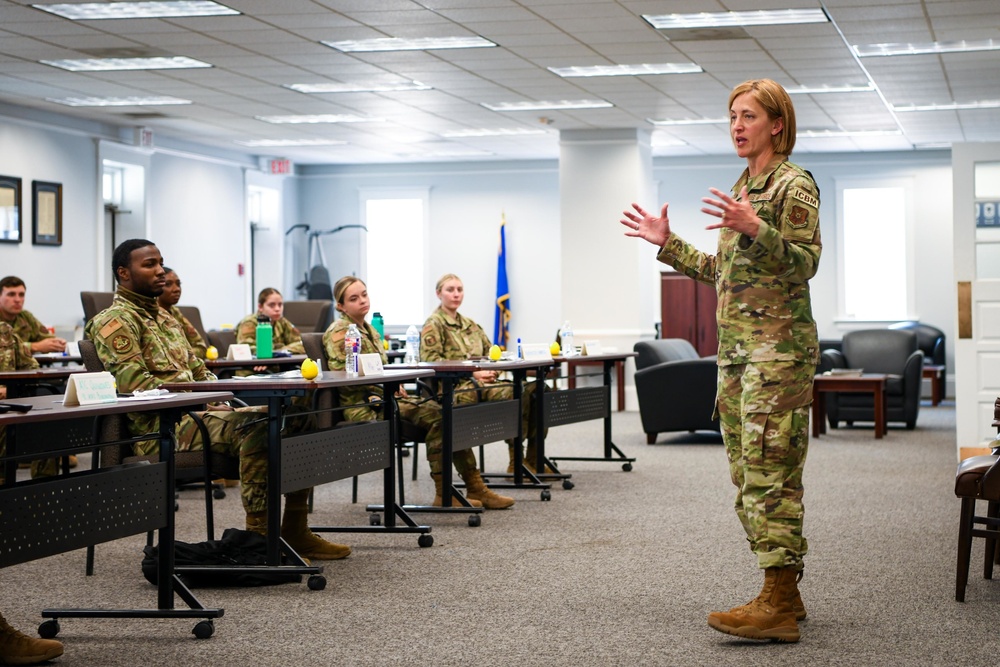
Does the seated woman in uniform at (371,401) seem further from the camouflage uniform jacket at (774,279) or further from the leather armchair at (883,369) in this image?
the leather armchair at (883,369)

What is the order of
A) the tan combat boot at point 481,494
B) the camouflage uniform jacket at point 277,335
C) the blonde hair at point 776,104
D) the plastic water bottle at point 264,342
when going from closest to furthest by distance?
the blonde hair at point 776,104
the tan combat boot at point 481,494
the plastic water bottle at point 264,342
the camouflage uniform jacket at point 277,335

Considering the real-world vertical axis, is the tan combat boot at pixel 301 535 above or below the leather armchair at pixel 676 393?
below

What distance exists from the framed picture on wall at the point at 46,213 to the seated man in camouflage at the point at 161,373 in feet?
22.6

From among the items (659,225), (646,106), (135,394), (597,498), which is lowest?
(597,498)

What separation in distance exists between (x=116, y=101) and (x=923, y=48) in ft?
22.2

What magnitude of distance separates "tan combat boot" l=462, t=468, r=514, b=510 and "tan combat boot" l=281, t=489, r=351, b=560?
1418 mm

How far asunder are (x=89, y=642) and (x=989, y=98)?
31.7ft

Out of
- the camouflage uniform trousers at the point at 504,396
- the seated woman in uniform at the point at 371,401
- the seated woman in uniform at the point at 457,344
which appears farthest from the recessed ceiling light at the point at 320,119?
the seated woman in uniform at the point at 371,401

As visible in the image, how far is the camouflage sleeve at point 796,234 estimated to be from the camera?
3.20 m

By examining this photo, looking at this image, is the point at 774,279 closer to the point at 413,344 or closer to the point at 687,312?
the point at 413,344

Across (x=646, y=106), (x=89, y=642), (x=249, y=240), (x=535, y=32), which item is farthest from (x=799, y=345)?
(x=249, y=240)

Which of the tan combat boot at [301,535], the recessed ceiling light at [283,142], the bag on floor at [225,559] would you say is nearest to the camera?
the bag on floor at [225,559]

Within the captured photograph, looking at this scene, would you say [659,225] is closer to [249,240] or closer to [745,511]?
[745,511]

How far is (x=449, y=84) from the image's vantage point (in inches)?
396
